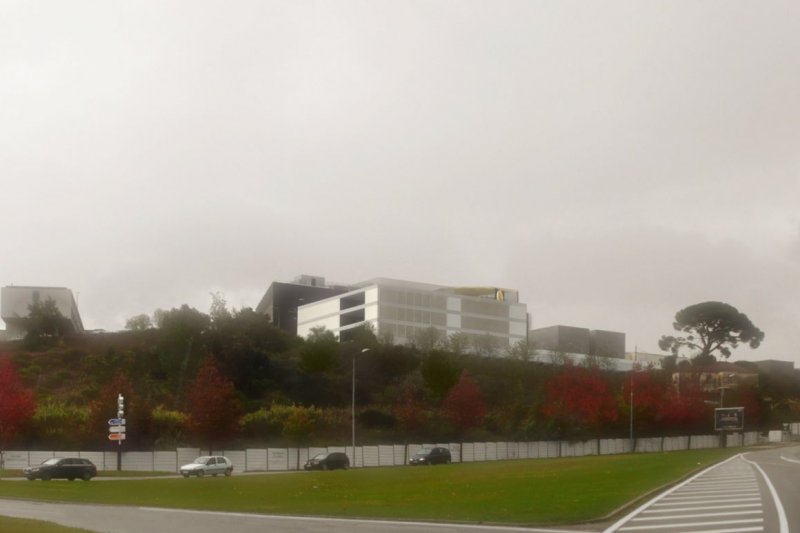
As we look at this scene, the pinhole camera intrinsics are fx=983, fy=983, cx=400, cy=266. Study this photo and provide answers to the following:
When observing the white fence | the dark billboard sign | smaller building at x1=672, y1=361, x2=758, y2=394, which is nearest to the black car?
the white fence

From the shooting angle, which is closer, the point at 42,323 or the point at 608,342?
the point at 42,323

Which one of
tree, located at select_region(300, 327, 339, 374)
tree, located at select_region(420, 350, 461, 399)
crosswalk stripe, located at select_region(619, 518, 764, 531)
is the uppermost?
tree, located at select_region(300, 327, 339, 374)

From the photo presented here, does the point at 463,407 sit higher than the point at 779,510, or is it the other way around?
the point at 779,510

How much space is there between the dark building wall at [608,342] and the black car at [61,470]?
11050cm

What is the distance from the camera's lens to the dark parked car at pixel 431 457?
7775cm

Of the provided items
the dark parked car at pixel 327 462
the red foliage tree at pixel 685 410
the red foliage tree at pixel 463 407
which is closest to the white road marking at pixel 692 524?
the dark parked car at pixel 327 462

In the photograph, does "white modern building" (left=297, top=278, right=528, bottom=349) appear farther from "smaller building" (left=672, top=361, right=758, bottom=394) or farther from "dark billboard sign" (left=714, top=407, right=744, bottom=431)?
"dark billboard sign" (left=714, top=407, right=744, bottom=431)

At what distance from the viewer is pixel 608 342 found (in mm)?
168750

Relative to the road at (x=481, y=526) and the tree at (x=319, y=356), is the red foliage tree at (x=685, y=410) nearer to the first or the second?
the tree at (x=319, y=356)

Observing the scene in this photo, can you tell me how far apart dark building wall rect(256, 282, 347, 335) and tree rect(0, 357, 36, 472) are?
78.4 meters

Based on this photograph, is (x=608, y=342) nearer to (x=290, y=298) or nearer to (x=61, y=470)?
(x=290, y=298)

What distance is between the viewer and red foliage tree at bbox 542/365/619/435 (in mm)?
97812

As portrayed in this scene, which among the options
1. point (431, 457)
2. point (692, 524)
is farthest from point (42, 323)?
point (692, 524)

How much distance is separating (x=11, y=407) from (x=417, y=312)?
77.4 m
